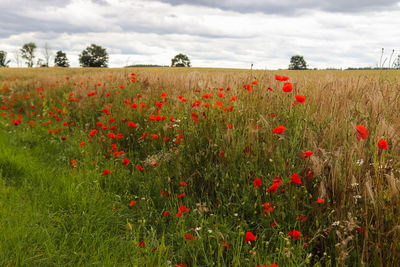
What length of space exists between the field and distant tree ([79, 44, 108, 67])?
64454 millimetres

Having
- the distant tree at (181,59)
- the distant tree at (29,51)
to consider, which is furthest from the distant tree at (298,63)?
the distant tree at (29,51)

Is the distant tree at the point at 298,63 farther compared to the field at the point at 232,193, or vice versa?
the distant tree at the point at 298,63

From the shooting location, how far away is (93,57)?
209ft

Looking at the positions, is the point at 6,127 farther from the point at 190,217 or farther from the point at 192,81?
the point at 190,217

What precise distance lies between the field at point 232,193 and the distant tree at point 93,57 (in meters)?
64.5

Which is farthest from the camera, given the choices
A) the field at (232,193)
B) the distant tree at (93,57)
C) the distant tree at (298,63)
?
the distant tree at (298,63)

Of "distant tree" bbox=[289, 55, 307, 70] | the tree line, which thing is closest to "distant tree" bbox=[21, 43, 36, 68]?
the tree line

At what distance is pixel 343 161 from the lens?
2.06 m

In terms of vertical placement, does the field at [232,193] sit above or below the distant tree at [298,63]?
below

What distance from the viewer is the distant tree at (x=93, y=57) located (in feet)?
208

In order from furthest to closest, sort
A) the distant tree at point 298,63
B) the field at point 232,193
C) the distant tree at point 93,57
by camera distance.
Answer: the distant tree at point 298,63 < the distant tree at point 93,57 < the field at point 232,193

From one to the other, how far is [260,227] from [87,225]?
1.36 metres

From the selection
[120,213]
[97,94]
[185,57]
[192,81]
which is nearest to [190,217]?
[120,213]

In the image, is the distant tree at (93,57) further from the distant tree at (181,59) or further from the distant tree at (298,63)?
the distant tree at (298,63)
